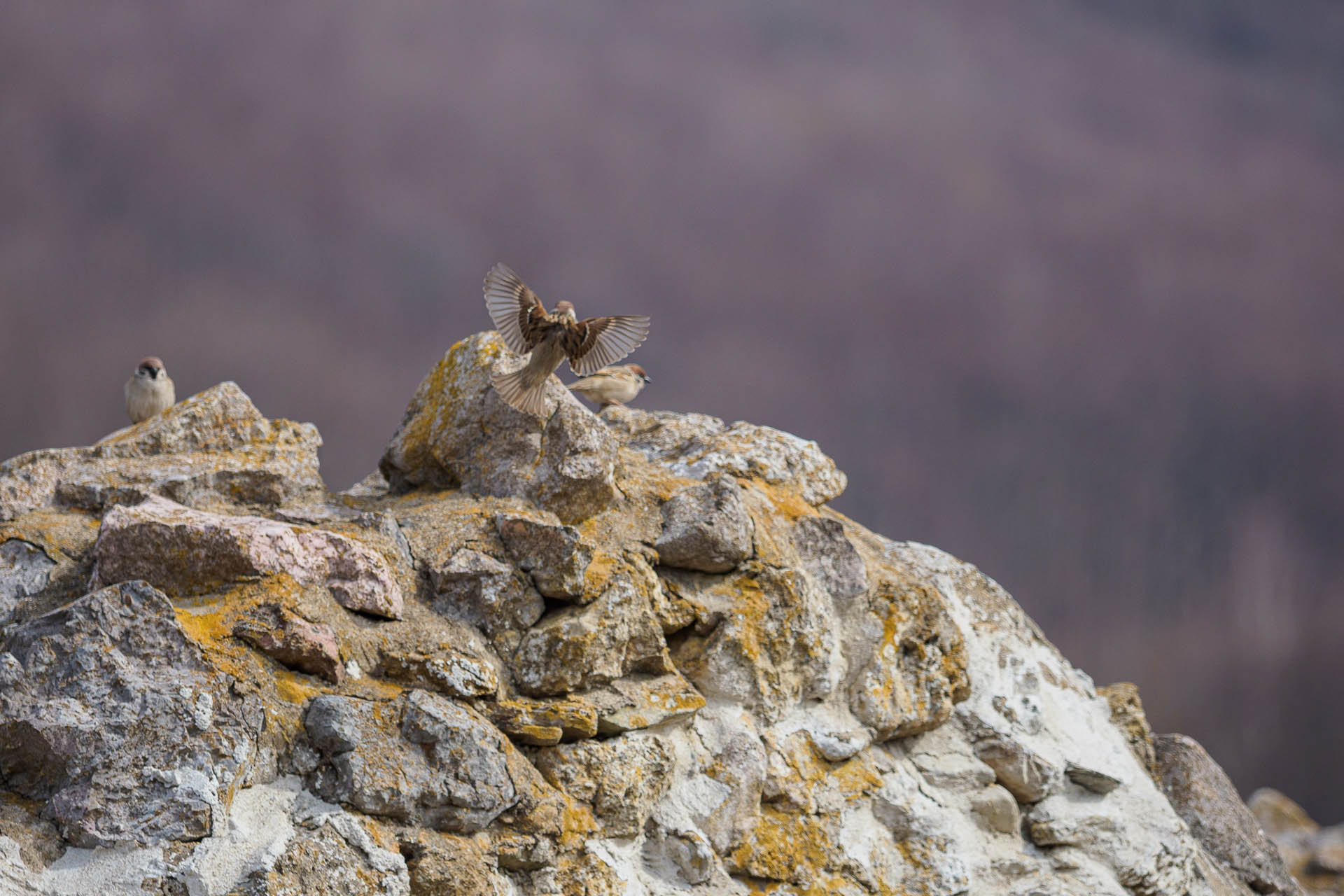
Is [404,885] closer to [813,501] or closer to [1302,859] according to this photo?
[813,501]

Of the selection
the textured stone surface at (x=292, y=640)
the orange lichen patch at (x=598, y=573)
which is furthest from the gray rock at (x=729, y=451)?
the textured stone surface at (x=292, y=640)

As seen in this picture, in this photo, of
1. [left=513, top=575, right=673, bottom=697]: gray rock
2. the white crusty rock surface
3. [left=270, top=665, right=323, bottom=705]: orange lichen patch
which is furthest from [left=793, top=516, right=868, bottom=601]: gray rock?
[left=270, top=665, right=323, bottom=705]: orange lichen patch

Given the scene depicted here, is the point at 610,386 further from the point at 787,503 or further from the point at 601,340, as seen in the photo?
the point at 601,340

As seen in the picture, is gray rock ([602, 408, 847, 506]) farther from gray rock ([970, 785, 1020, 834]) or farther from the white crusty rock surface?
gray rock ([970, 785, 1020, 834])

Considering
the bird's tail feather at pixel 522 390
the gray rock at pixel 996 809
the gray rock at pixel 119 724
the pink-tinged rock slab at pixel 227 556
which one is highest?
the bird's tail feather at pixel 522 390

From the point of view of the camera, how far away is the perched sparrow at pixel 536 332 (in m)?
9.28

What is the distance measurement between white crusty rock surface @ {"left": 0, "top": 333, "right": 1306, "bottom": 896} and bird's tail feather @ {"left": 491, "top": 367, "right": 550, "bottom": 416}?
329mm

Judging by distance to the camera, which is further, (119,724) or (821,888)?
(821,888)

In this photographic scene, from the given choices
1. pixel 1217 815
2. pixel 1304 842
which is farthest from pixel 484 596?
pixel 1304 842

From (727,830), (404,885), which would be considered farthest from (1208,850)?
(404,885)

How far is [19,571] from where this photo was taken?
7.86 metres

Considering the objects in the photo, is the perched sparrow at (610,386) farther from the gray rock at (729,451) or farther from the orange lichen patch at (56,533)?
the orange lichen patch at (56,533)

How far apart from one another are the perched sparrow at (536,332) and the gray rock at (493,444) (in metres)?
0.33

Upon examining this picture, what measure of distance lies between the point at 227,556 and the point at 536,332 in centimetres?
319
